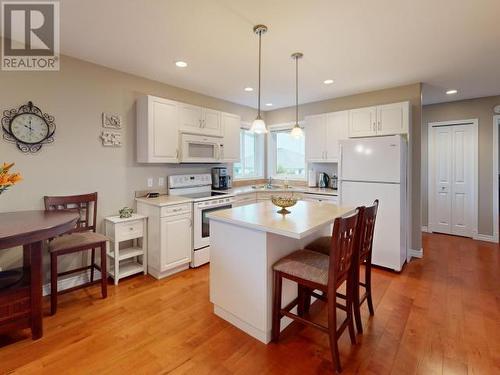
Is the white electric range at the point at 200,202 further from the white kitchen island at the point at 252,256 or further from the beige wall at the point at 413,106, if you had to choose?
the beige wall at the point at 413,106

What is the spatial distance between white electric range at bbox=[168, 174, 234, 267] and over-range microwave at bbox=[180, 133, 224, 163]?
1.19ft

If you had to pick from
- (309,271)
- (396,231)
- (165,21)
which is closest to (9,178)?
(165,21)

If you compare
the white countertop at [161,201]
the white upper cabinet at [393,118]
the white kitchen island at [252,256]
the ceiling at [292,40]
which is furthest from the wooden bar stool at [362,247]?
the white upper cabinet at [393,118]

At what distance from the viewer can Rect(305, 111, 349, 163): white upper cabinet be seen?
4098 mm

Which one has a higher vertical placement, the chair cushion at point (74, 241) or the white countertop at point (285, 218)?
the white countertop at point (285, 218)

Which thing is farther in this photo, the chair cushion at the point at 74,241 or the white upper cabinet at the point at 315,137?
the white upper cabinet at the point at 315,137

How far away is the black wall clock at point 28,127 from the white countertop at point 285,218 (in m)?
1.93

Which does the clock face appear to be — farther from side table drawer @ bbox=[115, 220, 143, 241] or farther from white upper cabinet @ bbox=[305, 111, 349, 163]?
white upper cabinet @ bbox=[305, 111, 349, 163]

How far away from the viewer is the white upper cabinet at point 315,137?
4.33 m

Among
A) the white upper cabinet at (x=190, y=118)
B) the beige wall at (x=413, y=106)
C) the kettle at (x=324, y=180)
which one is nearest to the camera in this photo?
the white upper cabinet at (x=190, y=118)

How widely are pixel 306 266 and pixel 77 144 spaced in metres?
2.72

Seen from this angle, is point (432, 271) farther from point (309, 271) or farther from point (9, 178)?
point (9, 178)

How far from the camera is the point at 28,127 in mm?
2502

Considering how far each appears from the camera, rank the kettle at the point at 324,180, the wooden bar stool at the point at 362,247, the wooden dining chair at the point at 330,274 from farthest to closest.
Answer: the kettle at the point at 324,180 < the wooden bar stool at the point at 362,247 < the wooden dining chair at the point at 330,274
